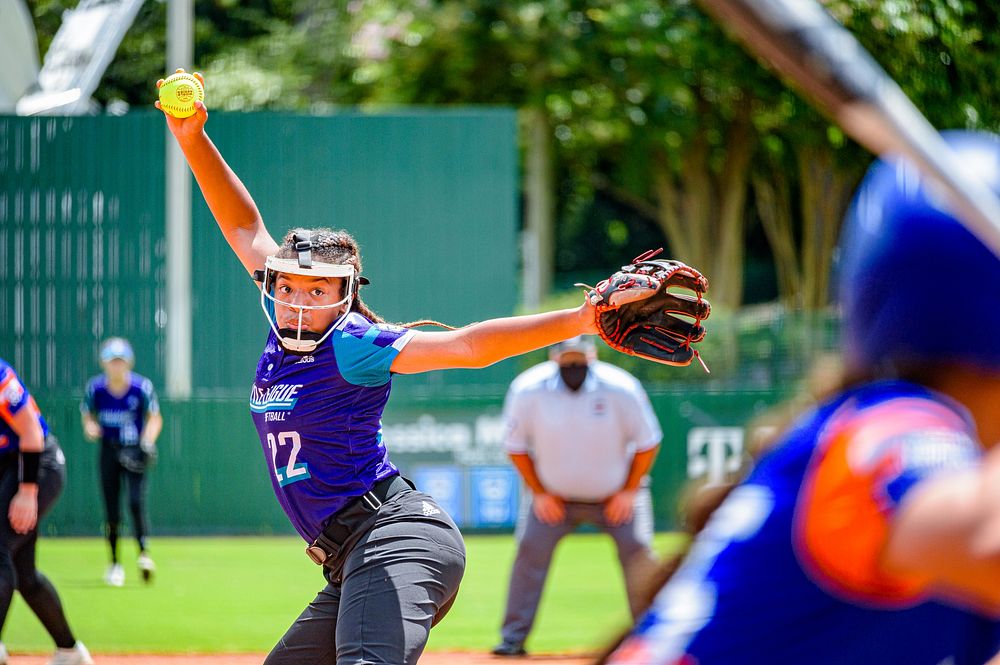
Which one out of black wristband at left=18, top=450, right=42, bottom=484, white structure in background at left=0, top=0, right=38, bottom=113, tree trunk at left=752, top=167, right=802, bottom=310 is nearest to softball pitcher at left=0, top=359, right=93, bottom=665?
black wristband at left=18, top=450, right=42, bottom=484

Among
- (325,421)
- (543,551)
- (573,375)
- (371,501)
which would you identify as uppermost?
(325,421)

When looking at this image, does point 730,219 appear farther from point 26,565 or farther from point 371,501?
point 371,501

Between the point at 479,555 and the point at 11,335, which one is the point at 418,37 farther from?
the point at 479,555

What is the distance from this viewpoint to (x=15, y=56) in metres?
17.3

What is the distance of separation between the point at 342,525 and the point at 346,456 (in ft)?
0.73

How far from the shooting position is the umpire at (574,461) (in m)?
8.61

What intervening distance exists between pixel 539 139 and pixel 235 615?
1533cm

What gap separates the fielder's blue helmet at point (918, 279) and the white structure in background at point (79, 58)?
16.9m

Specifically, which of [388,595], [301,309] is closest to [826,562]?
[388,595]

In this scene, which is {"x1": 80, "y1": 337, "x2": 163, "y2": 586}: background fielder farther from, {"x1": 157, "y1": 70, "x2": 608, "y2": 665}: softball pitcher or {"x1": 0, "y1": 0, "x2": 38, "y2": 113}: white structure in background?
{"x1": 157, "y1": 70, "x2": 608, "y2": 665}: softball pitcher

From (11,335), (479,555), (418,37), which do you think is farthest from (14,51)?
(479,555)

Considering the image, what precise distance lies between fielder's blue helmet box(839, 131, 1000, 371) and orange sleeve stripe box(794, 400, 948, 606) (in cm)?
9

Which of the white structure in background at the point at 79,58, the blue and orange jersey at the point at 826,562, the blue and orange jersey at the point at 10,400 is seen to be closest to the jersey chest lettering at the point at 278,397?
the blue and orange jersey at the point at 826,562

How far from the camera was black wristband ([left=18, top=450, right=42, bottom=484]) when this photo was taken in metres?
6.98
